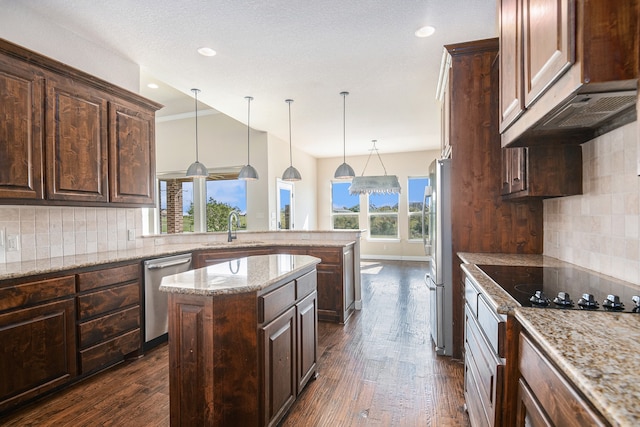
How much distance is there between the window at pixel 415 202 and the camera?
8.22m

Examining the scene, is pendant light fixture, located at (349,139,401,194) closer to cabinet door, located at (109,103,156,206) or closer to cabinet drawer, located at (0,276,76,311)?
Result: cabinet door, located at (109,103,156,206)

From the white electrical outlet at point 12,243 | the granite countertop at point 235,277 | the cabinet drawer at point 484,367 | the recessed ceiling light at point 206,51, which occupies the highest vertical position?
the recessed ceiling light at point 206,51

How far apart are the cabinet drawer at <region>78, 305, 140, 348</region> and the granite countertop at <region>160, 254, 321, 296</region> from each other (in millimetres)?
1165

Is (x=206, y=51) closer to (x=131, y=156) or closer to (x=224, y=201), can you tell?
(x=131, y=156)

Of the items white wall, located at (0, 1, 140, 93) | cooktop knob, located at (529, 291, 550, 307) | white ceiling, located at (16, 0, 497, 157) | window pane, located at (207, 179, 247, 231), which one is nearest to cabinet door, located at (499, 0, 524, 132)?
cooktop knob, located at (529, 291, 550, 307)

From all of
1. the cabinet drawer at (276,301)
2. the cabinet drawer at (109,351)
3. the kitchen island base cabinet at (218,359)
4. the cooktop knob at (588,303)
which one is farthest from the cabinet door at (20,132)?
the cooktop knob at (588,303)

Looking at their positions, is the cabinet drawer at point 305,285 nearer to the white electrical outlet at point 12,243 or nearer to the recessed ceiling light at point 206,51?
the white electrical outlet at point 12,243

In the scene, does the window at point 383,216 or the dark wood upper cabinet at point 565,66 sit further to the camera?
the window at point 383,216

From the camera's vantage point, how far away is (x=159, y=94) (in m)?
5.02

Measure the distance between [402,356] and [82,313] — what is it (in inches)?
100

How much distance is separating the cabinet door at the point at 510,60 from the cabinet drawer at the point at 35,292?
295cm

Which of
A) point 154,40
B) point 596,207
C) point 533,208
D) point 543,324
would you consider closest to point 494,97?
point 533,208

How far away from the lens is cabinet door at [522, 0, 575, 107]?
99 centimetres

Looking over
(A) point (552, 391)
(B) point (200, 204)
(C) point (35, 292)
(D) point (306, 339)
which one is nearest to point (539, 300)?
(A) point (552, 391)
